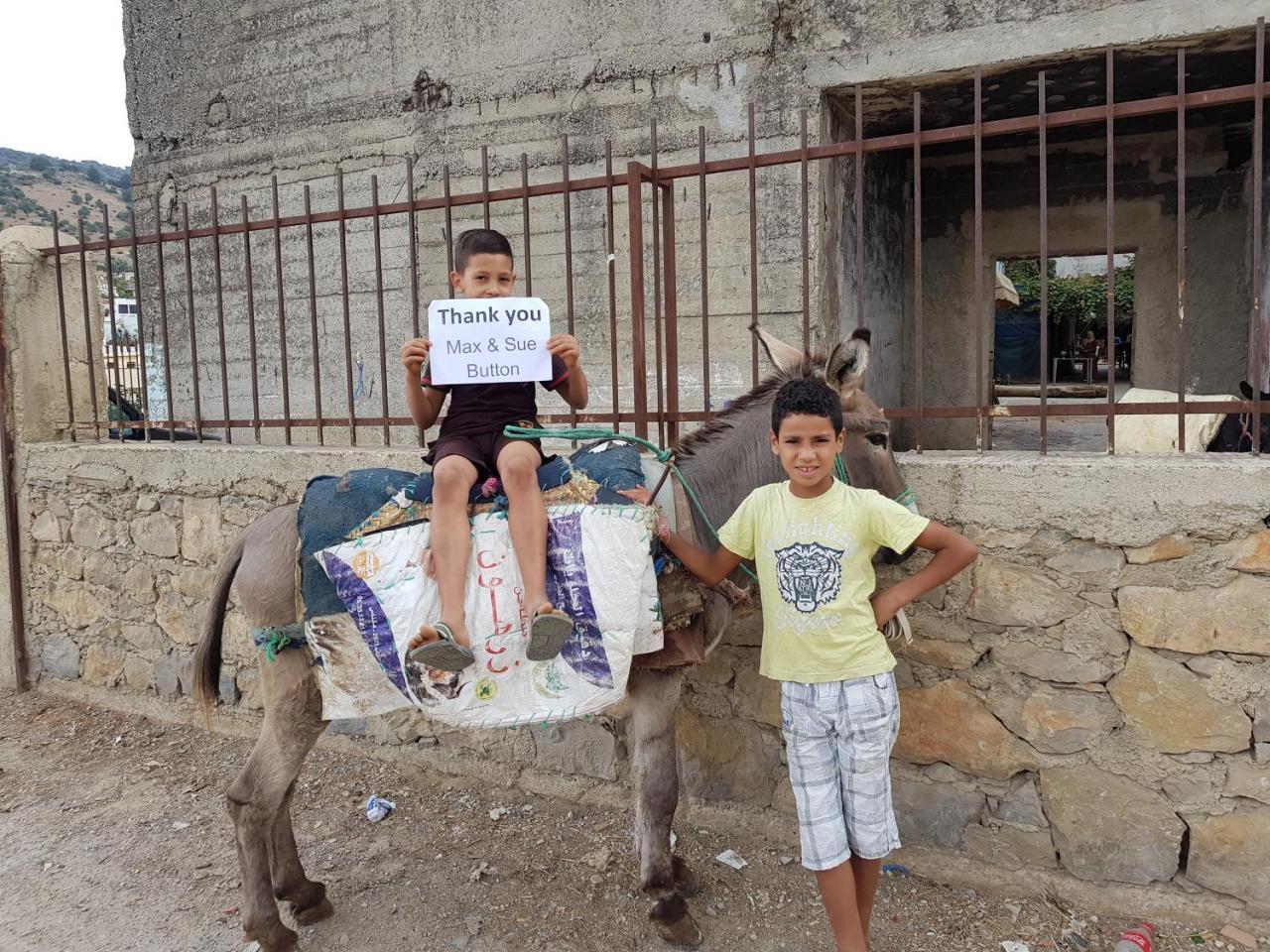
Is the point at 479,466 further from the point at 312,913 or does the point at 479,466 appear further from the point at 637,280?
the point at 312,913

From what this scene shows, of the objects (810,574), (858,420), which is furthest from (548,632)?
(858,420)

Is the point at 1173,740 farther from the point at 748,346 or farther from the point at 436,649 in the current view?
the point at 748,346

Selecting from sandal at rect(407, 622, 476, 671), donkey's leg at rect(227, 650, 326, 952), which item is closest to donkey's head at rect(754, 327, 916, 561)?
sandal at rect(407, 622, 476, 671)

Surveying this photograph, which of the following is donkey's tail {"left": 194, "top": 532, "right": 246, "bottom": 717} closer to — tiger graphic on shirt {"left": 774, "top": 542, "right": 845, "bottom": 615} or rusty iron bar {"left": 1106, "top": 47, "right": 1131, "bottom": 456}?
tiger graphic on shirt {"left": 774, "top": 542, "right": 845, "bottom": 615}

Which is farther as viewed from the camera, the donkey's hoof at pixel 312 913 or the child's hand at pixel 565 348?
the donkey's hoof at pixel 312 913

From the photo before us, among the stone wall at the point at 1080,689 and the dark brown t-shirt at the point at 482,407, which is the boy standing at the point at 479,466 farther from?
the stone wall at the point at 1080,689

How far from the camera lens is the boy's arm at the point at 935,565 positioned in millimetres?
2414

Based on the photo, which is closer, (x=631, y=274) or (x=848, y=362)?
(x=848, y=362)

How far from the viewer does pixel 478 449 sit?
9.36 feet

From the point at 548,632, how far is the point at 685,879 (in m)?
1.39

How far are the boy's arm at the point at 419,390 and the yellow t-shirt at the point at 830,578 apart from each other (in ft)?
4.34

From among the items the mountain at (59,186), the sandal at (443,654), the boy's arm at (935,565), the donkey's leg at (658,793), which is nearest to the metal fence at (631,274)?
the boy's arm at (935,565)

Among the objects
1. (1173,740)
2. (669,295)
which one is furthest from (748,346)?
(1173,740)

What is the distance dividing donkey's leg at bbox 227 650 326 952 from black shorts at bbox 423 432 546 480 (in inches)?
36.7
